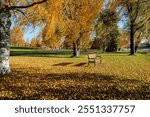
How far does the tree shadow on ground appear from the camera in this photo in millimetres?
10180

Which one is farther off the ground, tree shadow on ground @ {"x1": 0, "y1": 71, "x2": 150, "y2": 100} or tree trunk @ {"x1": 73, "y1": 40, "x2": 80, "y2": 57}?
tree trunk @ {"x1": 73, "y1": 40, "x2": 80, "y2": 57}

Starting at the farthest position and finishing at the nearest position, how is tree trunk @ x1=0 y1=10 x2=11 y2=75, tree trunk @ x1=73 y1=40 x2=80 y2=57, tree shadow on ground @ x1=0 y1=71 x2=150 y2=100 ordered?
1. tree trunk @ x1=73 y1=40 x2=80 y2=57
2. tree trunk @ x1=0 y1=10 x2=11 y2=75
3. tree shadow on ground @ x1=0 y1=71 x2=150 y2=100

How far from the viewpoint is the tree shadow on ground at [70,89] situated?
10.2 meters

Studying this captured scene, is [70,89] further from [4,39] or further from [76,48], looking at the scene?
[76,48]

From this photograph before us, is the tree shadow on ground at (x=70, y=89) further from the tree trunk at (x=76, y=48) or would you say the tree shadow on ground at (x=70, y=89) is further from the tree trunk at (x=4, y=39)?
the tree trunk at (x=76, y=48)

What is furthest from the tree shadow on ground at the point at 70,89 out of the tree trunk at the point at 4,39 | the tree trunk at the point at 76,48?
the tree trunk at the point at 76,48

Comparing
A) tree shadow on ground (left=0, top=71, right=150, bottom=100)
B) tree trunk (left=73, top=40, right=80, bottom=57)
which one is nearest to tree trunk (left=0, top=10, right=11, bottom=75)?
tree shadow on ground (left=0, top=71, right=150, bottom=100)

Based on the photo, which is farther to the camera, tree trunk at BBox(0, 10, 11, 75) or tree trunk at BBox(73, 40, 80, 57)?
tree trunk at BBox(73, 40, 80, 57)

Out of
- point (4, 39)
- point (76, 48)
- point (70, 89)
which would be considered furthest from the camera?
point (76, 48)

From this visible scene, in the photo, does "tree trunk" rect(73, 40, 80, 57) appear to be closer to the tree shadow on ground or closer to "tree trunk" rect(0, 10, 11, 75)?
"tree trunk" rect(0, 10, 11, 75)

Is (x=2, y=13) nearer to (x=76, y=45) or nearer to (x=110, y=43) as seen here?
(x=76, y=45)

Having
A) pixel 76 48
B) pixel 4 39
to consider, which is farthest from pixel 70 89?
pixel 76 48

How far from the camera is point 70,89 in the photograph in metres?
11.5

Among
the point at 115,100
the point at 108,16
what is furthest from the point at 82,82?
the point at 108,16
